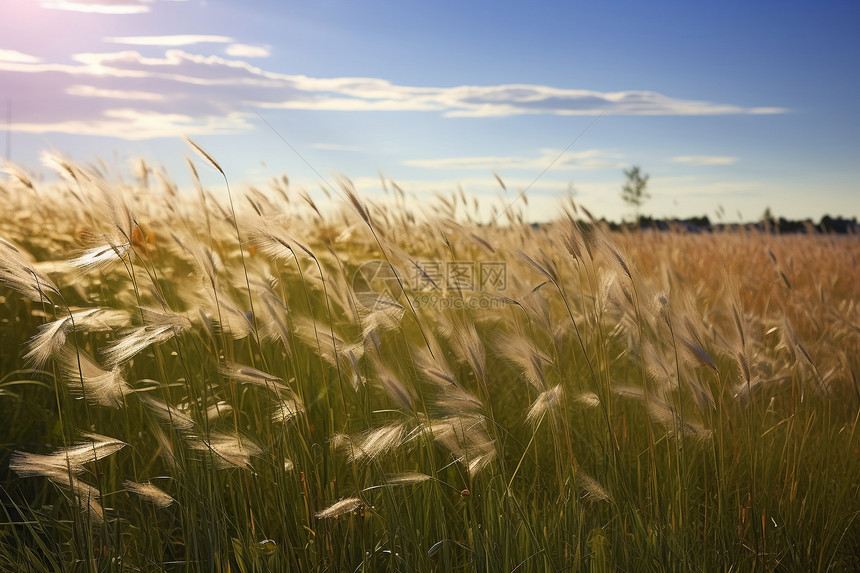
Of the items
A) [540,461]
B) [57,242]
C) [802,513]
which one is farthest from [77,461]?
[57,242]

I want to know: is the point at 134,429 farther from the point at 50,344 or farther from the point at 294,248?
the point at 294,248

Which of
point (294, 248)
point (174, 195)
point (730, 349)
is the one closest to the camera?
point (294, 248)

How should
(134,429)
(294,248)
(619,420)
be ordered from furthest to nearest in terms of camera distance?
(619,420), (134,429), (294,248)

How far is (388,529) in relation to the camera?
1349 mm

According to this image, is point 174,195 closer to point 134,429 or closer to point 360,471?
point 134,429

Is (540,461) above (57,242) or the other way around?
the other way around

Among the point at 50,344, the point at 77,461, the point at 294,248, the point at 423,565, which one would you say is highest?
the point at 294,248

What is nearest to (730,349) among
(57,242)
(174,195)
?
(174,195)

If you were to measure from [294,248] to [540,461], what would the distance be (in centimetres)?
92

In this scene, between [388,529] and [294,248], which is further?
[294,248]

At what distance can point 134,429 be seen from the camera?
6.47ft

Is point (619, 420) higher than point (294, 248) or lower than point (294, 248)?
lower

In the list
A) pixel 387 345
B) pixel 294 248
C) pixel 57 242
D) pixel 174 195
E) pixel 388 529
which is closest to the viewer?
pixel 388 529

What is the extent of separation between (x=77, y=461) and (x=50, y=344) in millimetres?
258
